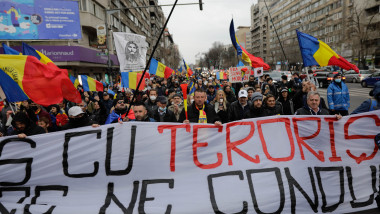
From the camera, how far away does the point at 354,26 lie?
3781 cm

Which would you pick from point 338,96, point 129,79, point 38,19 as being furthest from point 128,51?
point 38,19

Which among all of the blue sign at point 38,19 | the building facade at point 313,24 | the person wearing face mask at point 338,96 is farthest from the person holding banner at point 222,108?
the building facade at point 313,24

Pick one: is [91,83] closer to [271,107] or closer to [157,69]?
[157,69]

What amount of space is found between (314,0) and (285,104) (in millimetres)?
65996

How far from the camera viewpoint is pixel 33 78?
13.3 feet

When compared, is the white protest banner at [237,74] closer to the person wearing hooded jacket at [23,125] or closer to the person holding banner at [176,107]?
the person holding banner at [176,107]

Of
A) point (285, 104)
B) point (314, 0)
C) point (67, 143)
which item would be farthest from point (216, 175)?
point (314, 0)

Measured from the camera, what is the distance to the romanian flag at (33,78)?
12.9 ft

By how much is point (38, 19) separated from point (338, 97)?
16488mm

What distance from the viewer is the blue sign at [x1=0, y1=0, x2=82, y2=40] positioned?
13.7 meters

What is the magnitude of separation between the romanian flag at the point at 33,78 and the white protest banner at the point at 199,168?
0.88m

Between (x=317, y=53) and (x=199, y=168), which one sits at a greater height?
(x=317, y=53)

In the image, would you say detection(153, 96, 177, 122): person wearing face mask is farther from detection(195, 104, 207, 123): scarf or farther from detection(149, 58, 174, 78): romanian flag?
detection(149, 58, 174, 78): romanian flag

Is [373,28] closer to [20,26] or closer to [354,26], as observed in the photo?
[354,26]
